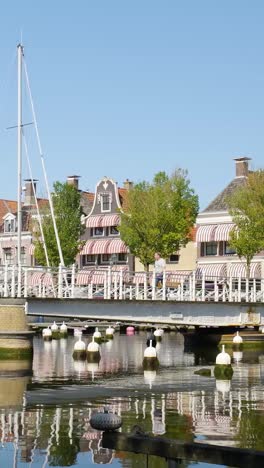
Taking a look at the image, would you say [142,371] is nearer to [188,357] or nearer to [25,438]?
[188,357]

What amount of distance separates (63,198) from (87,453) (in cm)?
7419

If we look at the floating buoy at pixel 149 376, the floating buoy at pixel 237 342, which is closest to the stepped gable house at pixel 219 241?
the floating buoy at pixel 237 342

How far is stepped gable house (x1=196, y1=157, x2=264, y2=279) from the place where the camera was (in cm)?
9143

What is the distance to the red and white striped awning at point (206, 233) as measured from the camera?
307 ft

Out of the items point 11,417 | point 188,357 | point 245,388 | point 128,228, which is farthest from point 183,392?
point 128,228

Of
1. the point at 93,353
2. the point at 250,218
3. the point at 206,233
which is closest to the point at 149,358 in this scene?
the point at 93,353

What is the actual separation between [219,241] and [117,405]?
62822 mm

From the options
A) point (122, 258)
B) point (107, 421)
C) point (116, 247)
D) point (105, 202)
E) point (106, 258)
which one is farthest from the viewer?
point (105, 202)

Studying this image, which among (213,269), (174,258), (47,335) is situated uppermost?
(174,258)

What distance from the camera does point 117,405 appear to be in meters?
31.7

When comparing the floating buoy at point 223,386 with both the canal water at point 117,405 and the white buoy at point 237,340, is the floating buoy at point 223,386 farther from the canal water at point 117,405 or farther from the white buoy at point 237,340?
the white buoy at point 237,340

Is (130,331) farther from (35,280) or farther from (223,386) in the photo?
(223,386)

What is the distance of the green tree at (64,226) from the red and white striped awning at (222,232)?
14.0 meters

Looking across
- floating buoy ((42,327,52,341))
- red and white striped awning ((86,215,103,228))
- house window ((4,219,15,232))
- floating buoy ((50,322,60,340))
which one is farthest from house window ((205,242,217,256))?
house window ((4,219,15,232))
